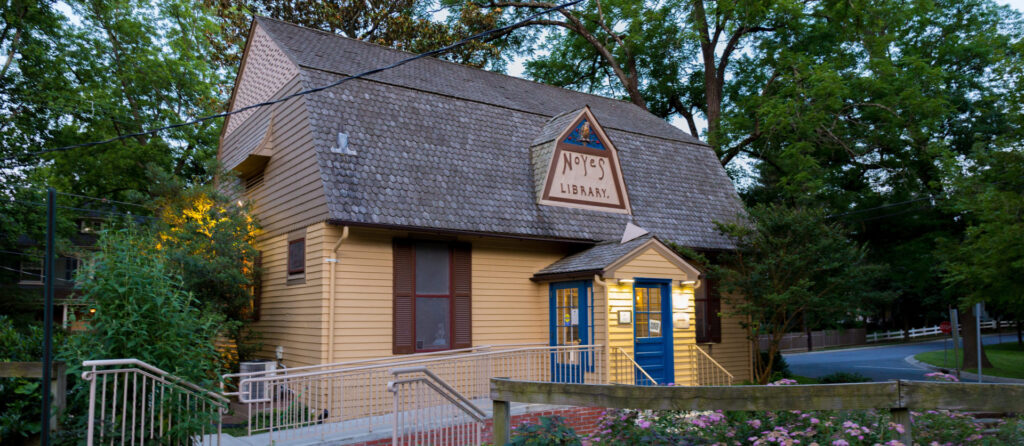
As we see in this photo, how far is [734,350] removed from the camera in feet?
56.4

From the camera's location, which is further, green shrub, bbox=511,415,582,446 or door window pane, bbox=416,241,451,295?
door window pane, bbox=416,241,451,295

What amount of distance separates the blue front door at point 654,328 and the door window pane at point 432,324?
3627mm

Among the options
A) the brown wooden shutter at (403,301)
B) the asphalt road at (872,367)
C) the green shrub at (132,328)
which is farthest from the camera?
the asphalt road at (872,367)

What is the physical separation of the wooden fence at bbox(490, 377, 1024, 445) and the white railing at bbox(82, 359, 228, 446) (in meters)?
3.49

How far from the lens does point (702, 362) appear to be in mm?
15352

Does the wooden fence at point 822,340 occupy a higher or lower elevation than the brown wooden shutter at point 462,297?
lower

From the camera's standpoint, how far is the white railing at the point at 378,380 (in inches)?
406

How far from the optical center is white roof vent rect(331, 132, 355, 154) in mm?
12317

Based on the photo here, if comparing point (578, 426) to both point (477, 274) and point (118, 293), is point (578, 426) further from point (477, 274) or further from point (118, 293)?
point (118, 293)

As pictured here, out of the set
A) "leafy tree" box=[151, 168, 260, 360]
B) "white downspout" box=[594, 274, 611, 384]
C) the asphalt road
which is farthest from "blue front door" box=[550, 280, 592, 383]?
the asphalt road

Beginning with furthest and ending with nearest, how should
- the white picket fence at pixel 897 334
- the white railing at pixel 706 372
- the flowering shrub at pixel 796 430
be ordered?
the white picket fence at pixel 897 334 < the white railing at pixel 706 372 < the flowering shrub at pixel 796 430

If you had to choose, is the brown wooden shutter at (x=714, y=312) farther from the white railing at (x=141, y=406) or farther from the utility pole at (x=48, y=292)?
the utility pole at (x=48, y=292)

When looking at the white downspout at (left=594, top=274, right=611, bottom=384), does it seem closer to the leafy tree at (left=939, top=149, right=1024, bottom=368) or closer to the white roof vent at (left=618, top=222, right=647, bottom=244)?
the white roof vent at (left=618, top=222, right=647, bottom=244)

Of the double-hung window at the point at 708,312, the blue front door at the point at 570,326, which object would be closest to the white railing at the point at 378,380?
the blue front door at the point at 570,326
